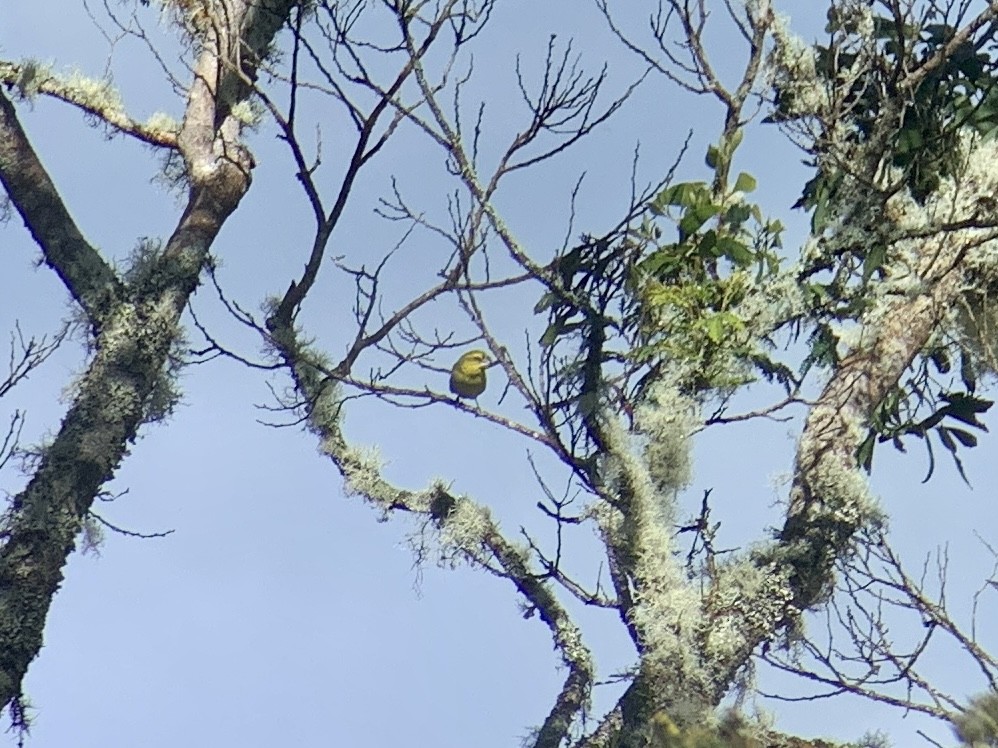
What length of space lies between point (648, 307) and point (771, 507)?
1.62 ft

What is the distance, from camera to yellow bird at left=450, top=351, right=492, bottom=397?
3.00 metres

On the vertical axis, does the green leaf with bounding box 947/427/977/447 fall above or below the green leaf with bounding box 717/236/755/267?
above

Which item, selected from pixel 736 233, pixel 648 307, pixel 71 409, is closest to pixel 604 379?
pixel 648 307

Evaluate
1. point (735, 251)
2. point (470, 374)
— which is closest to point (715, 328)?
point (735, 251)

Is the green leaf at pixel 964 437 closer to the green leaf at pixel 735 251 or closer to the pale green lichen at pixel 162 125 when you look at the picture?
the green leaf at pixel 735 251

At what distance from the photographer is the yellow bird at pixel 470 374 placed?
3.00 meters

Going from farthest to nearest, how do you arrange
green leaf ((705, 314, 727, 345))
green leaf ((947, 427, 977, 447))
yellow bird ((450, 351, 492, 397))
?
1. green leaf ((947, 427, 977, 447))
2. yellow bird ((450, 351, 492, 397))
3. green leaf ((705, 314, 727, 345))

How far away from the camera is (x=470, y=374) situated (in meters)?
3.00

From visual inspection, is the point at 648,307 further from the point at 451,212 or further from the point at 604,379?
the point at 451,212

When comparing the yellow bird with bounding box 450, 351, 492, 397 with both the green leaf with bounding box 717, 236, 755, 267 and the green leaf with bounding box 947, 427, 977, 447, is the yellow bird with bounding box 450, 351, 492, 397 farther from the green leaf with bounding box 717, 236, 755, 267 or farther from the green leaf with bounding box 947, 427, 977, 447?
the green leaf with bounding box 947, 427, 977, 447

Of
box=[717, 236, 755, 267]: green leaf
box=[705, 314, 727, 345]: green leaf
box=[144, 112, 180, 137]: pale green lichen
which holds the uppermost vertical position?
box=[144, 112, 180, 137]: pale green lichen

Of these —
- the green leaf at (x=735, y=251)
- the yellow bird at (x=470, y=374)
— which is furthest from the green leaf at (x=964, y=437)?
the yellow bird at (x=470, y=374)

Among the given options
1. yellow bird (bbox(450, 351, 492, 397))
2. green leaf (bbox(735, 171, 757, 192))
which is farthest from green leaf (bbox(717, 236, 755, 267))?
yellow bird (bbox(450, 351, 492, 397))

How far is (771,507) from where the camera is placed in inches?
108
